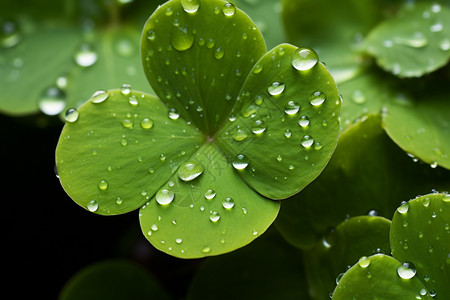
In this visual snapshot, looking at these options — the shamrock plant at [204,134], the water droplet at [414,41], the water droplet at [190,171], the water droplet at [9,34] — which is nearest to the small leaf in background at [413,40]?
the water droplet at [414,41]

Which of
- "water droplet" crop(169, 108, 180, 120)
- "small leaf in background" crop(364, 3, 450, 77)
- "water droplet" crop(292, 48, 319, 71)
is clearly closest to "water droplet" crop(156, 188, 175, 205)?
"water droplet" crop(169, 108, 180, 120)

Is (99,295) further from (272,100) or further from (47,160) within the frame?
(272,100)

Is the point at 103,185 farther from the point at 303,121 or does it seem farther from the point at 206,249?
the point at 303,121

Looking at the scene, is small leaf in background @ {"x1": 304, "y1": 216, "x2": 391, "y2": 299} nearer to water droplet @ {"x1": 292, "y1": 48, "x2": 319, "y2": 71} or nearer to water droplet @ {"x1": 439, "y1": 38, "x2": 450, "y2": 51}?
water droplet @ {"x1": 292, "y1": 48, "x2": 319, "y2": 71}

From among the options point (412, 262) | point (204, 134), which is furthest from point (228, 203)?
point (412, 262)

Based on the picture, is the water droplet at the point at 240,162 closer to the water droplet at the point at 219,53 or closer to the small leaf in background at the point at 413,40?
the water droplet at the point at 219,53

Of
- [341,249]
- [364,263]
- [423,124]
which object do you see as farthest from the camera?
[423,124]
